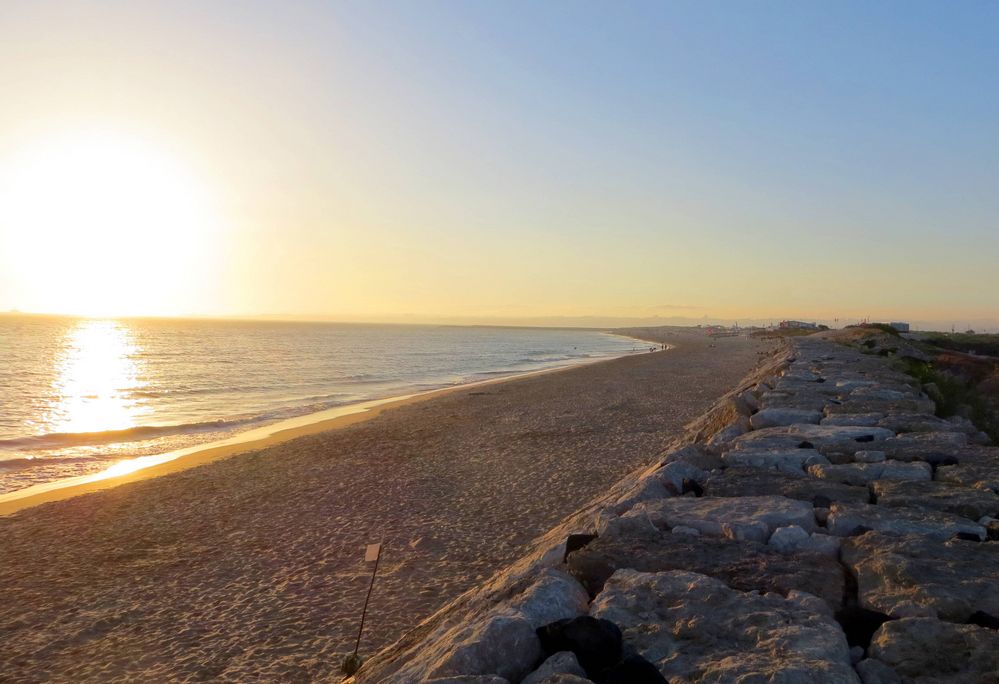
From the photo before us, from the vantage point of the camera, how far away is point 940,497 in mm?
4375

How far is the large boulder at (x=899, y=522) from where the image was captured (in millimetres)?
3746

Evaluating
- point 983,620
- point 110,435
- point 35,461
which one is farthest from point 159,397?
point 983,620

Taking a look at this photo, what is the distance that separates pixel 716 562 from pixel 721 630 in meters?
0.75

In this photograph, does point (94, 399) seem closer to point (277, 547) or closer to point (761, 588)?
point (277, 547)

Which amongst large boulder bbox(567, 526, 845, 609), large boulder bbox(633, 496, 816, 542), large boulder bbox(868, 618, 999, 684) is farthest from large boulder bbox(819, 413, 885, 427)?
large boulder bbox(868, 618, 999, 684)

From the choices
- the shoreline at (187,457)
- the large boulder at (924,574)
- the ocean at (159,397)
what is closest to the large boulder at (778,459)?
the large boulder at (924,574)

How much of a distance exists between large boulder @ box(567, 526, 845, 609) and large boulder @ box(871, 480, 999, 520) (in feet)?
4.15

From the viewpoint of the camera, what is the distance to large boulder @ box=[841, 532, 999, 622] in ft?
9.15

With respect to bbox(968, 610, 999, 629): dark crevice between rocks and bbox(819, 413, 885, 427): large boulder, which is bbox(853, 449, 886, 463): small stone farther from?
bbox(968, 610, 999, 629): dark crevice between rocks

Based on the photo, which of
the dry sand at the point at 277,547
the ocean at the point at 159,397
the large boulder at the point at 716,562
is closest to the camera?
the large boulder at the point at 716,562

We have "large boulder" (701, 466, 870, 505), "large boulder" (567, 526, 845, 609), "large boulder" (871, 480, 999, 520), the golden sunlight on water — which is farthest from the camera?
the golden sunlight on water

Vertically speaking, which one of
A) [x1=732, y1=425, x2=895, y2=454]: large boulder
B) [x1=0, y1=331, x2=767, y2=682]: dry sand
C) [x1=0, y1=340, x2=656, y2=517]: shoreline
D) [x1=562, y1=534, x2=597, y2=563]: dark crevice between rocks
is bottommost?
[x1=0, y1=340, x2=656, y2=517]: shoreline

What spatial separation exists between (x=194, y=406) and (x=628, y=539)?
2575 centimetres

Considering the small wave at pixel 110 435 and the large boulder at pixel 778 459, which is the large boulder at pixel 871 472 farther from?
the small wave at pixel 110 435
